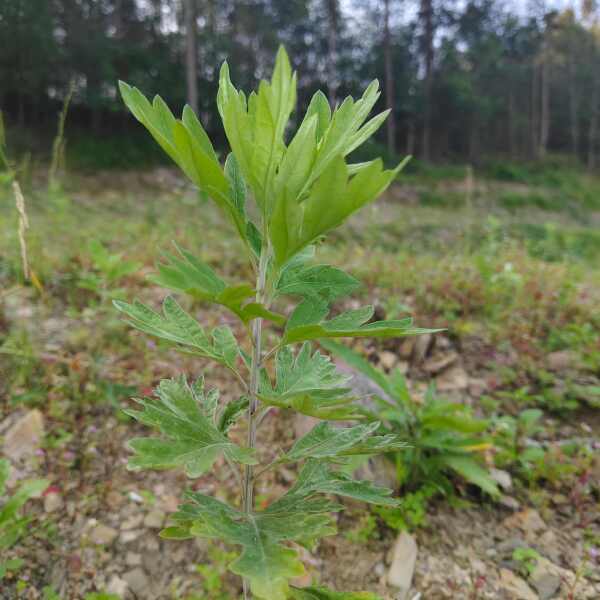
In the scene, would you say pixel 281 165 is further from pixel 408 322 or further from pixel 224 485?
pixel 224 485

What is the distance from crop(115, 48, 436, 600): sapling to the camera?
850mm

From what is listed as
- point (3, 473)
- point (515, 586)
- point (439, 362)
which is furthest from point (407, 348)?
point (3, 473)

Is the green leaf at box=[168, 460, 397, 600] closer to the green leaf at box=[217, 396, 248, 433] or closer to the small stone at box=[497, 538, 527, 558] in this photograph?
the green leaf at box=[217, 396, 248, 433]

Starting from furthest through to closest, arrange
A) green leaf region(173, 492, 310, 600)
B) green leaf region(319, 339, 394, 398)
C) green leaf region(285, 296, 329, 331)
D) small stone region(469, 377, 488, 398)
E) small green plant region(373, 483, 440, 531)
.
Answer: small stone region(469, 377, 488, 398) → green leaf region(319, 339, 394, 398) → small green plant region(373, 483, 440, 531) → green leaf region(285, 296, 329, 331) → green leaf region(173, 492, 310, 600)

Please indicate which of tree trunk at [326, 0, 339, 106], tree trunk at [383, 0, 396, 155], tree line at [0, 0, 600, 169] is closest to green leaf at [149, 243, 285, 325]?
tree line at [0, 0, 600, 169]

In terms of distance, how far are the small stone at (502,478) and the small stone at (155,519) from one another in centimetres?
143

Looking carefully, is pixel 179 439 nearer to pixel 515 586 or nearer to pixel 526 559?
pixel 515 586

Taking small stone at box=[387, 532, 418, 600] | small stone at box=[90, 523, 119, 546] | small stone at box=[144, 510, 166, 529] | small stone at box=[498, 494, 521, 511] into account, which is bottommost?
small stone at box=[498, 494, 521, 511]

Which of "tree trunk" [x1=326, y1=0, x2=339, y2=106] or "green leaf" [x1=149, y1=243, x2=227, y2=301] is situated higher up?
"tree trunk" [x1=326, y1=0, x2=339, y2=106]

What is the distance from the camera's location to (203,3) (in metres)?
18.5

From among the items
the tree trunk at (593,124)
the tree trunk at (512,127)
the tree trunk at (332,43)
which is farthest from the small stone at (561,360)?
the tree trunk at (593,124)

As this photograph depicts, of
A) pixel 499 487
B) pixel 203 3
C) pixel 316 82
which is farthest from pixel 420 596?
pixel 316 82

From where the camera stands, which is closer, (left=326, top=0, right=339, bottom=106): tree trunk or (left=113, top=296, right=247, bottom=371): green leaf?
(left=113, top=296, right=247, bottom=371): green leaf

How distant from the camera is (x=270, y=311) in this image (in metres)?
0.91
